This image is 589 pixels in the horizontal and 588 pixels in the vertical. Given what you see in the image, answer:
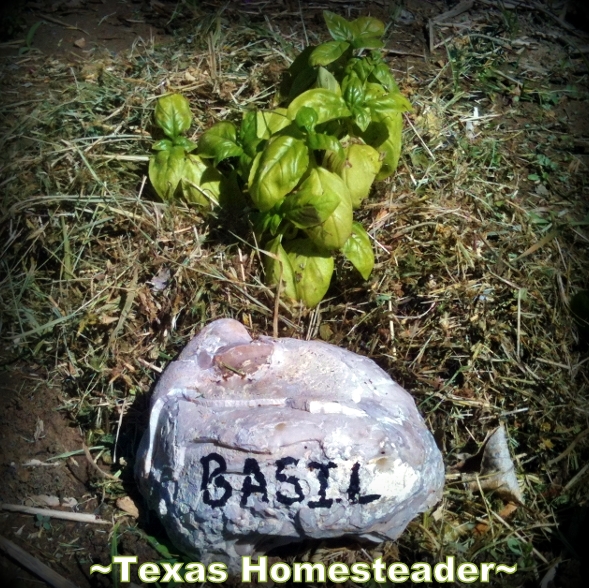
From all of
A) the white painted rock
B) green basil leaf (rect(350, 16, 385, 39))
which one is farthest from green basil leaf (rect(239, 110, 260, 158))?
the white painted rock

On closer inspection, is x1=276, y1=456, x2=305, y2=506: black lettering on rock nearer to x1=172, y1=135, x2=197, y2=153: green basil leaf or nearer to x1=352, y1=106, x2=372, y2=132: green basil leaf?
Result: x1=352, y1=106, x2=372, y2=132: green basil leaf

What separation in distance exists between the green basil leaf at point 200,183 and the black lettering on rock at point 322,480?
1201mm

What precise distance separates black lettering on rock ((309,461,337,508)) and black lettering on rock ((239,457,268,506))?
0.42 feet

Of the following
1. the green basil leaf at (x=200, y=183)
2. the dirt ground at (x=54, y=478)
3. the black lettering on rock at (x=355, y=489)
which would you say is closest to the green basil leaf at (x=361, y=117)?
the green basil leaf at (x=200, y=183)

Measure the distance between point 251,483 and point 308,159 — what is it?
1.07 meters

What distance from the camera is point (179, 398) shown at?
2244 mm

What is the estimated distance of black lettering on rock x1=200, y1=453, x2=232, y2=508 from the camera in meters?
2.05

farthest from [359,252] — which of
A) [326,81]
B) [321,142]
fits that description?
[326,81]

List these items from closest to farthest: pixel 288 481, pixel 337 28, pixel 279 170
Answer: pixel 288 481 → pixel 279 170 → pixel 337 28

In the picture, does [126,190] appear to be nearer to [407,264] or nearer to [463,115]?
[407,264]

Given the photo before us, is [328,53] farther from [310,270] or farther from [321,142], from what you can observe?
[310,270]

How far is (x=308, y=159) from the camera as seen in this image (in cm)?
252

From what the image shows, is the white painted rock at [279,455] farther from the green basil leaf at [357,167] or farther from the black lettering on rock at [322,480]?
the green basil leaf at [357,167]

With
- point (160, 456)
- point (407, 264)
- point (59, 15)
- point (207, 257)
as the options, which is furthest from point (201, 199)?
point (59, 15)
